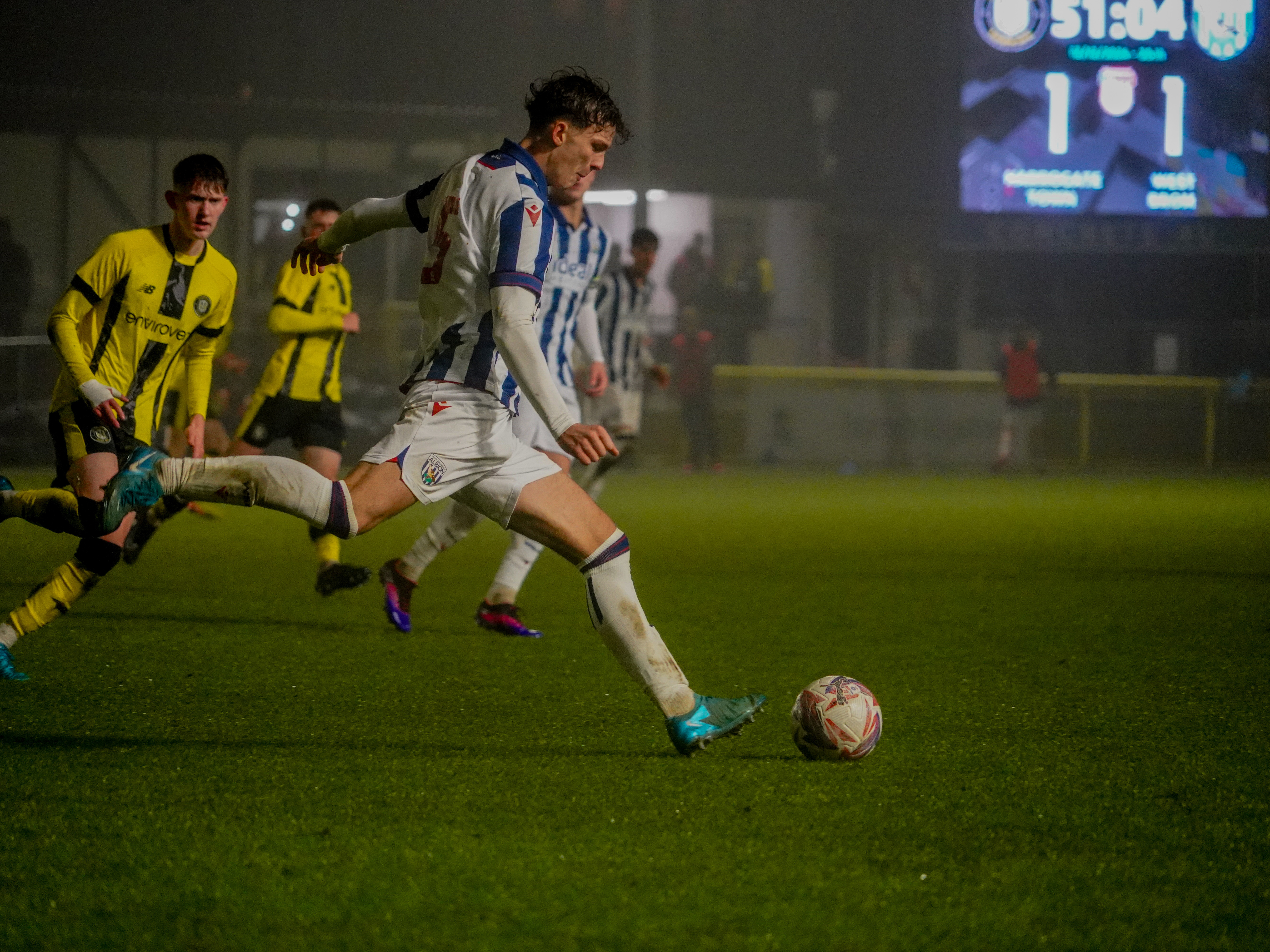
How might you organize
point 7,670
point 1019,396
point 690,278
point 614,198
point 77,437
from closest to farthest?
point 7,670 < point 77,437 < point 1019,396 < point 690,278 < point 614,198

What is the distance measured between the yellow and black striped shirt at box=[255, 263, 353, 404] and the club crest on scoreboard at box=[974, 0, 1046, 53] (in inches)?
625

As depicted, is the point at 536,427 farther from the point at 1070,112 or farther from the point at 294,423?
the point at 1070,112

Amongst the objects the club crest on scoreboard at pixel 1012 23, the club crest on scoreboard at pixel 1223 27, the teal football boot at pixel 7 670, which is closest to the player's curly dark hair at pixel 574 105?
the teal football boot at pixel 7 670

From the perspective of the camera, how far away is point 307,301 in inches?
319

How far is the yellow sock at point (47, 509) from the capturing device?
190 inches

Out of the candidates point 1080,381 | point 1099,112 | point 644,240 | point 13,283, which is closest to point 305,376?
point 644,240

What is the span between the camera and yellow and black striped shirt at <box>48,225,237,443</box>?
5.32 m

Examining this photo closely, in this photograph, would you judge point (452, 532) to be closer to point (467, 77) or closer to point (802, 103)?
point (467, 77)

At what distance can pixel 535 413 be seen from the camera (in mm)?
6227

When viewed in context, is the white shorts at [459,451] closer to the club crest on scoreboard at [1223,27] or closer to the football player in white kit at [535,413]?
the football player in white kit at [535,413]

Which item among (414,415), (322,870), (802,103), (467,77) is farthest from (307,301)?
(802,103)

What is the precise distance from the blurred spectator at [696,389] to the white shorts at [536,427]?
Answer: 13.5 meters

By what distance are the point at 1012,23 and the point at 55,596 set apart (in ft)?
63.1

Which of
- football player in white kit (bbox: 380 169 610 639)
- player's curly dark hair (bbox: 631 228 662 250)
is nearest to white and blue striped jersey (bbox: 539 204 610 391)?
football player in white kit (bbox: 380 169 610 639)
